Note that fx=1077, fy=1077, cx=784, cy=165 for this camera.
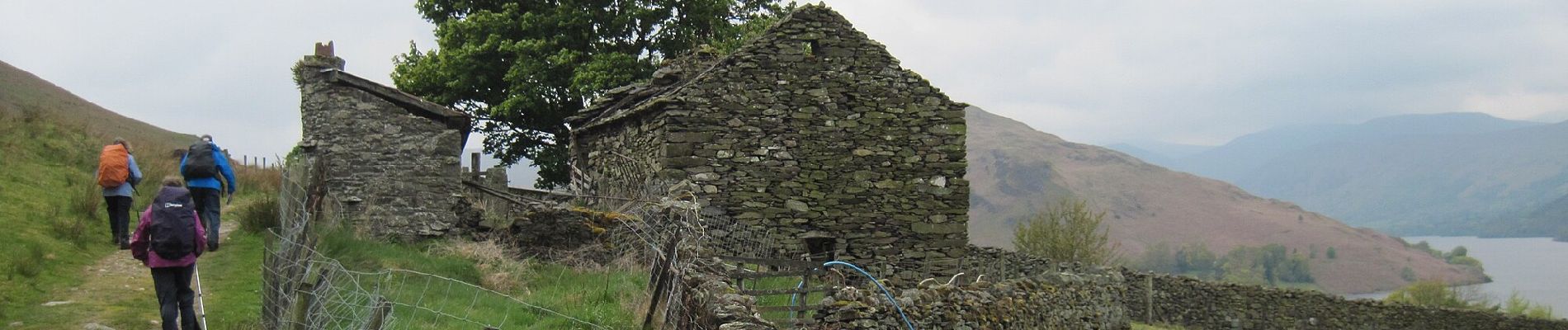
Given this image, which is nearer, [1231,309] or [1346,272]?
[1231,309]

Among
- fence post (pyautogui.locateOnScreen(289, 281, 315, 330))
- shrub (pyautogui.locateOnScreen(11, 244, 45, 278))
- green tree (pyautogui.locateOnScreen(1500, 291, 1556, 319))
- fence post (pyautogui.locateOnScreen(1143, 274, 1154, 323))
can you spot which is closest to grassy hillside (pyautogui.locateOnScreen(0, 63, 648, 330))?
shrub (pyautogui.locateOnScreen(11, 244, 45, 278))

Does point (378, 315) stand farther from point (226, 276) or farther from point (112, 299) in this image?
point (226, 276)

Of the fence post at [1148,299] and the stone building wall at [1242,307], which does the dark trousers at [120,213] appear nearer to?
the stone building wall at [1242,307]

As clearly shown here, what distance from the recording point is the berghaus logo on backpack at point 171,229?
8336 millimetres

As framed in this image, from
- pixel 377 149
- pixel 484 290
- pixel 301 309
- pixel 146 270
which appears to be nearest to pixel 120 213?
pixel 146 270

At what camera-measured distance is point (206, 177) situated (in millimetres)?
12438

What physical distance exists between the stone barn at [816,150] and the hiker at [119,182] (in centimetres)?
686

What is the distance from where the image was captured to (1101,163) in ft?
488

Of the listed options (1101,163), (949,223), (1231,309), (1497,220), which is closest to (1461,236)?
(1497,220)

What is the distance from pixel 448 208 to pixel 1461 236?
177594 mm

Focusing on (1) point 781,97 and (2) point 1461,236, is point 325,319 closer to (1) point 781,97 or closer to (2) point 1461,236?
(1) point 781,97

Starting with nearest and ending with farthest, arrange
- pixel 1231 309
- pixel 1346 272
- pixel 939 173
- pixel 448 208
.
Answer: pixel 448 208
pixel 939 173
pixel 1231 309
pixel 1346 272

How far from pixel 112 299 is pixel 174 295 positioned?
2636 mm

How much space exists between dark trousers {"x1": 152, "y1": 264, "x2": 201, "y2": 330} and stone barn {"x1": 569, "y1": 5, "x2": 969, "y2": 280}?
319 inches
